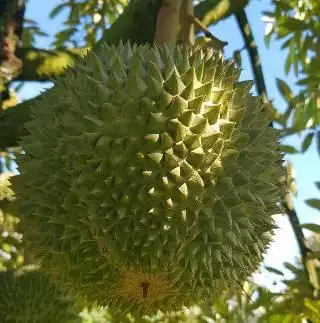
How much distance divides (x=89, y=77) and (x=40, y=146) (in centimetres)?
17

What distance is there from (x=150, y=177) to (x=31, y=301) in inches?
32.5

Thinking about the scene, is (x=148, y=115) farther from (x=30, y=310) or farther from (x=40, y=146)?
(x=30, y=310)

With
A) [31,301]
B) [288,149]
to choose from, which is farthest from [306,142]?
[31,301]

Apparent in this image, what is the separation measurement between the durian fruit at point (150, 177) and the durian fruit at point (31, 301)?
52 cm

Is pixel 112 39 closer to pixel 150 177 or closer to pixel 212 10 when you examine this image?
pixel 212 10

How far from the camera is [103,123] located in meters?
1.15

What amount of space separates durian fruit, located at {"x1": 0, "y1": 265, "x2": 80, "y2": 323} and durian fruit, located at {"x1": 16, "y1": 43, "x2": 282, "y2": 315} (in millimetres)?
516

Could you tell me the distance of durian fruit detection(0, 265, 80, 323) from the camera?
68.3 inches

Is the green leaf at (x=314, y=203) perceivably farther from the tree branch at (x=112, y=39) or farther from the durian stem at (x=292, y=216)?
the tree branch at (x=112, y=39)

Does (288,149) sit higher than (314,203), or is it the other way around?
(288,149)

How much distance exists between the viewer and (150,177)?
1.11 m

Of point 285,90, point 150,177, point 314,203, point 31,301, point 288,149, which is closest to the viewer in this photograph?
point 150,177

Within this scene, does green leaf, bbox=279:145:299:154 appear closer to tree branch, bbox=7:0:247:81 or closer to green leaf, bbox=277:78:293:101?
green leaf, bbox=277:78:293:101

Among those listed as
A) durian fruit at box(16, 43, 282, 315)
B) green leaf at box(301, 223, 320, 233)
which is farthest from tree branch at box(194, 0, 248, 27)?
green leaf at box(301, 223, 320, 233)
